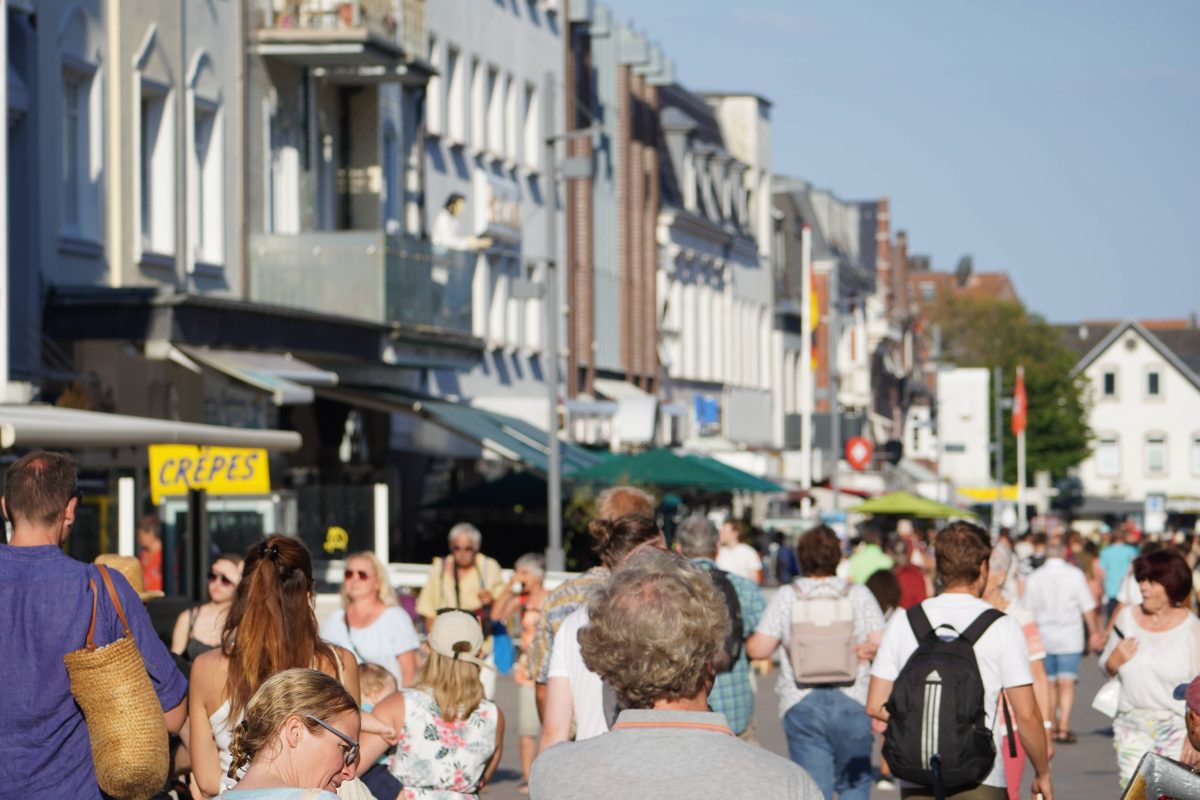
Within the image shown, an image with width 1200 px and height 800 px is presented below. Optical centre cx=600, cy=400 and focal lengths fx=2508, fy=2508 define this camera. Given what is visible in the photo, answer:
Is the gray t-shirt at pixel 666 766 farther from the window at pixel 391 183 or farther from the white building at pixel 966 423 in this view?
the white building at pixel 966 423

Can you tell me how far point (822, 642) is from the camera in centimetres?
1149

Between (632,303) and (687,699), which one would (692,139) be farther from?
(687,699)

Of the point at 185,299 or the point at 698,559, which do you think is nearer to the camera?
the point at 698,559

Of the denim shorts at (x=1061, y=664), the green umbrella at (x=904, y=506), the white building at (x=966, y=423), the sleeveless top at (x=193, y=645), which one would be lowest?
the white building at (x=966, y=423)

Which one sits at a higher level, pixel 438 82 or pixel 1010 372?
pixel 438 82

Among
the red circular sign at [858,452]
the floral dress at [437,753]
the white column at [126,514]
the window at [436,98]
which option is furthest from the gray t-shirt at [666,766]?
the red circular sign at [858,452]

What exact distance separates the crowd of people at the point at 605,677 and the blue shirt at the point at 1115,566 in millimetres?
15492

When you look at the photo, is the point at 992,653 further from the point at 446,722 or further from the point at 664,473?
the point at 664,473

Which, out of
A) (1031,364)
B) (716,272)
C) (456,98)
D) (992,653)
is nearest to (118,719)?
(992,653)

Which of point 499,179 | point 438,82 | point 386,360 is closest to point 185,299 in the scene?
point 386,360

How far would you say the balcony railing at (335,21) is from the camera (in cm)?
3184

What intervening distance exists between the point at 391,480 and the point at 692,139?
95.2ft

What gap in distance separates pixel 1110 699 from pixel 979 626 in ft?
8.98

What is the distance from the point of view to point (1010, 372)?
387 ft
